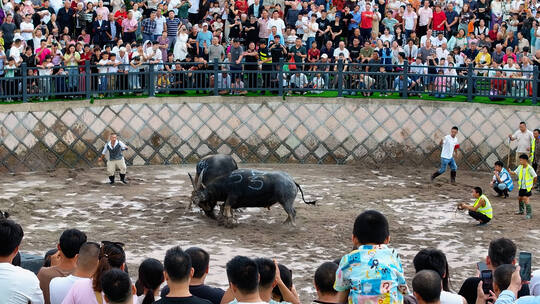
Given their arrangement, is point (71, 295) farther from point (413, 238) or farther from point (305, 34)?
point (305, 34)

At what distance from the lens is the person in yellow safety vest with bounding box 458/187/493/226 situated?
2102 centimetres

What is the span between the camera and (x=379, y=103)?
28031 millimetres

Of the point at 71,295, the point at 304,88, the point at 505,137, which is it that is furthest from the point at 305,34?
the point at 71,295

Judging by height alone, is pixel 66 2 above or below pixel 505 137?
above

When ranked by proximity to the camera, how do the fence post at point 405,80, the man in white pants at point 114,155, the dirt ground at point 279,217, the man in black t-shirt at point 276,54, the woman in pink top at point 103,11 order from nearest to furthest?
1. the dirt ground at point 279,217
2. the man in white pants at point 114,155
3. the fence post at point 405,80
4. the man in black t-shirt at point 276,54
5. the woman in pink top at point 103,11

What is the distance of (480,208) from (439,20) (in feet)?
36.5

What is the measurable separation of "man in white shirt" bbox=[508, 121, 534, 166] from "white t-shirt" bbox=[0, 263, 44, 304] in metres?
19.0

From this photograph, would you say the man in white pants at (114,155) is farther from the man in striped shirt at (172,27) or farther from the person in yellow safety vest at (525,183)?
the person in yellow safety vest at (525,183)

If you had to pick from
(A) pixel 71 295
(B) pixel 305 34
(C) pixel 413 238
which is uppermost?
(B) pixel 305 34

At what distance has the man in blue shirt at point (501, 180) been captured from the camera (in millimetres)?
23219

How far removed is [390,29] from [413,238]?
465 inches

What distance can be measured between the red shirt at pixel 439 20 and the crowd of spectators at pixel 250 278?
2119cm

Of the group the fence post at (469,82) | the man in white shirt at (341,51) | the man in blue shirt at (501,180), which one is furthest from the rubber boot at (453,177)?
the man in white shirt at (341,51)

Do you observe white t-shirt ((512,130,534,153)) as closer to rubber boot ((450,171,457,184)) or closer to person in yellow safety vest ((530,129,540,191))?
person in yellow safety vest ((530,129,540,191))
